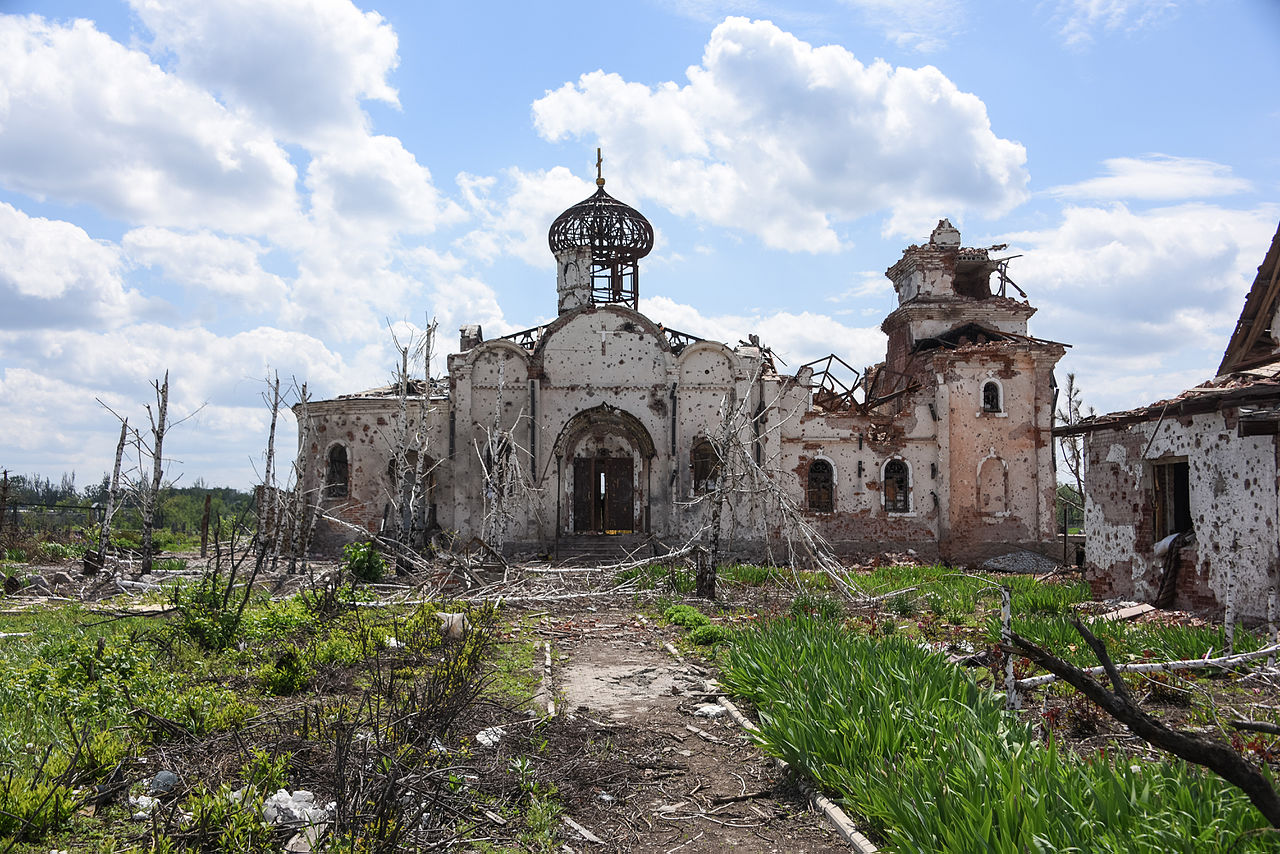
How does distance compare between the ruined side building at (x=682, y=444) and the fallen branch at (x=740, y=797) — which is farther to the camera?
the ruined side building at (x=682, y=444)

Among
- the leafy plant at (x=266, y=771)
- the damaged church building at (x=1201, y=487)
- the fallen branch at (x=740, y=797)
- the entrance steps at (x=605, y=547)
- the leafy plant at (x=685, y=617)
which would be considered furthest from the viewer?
the entrance steps at (x=605, y=547)

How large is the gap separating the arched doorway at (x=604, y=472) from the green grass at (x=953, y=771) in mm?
16001

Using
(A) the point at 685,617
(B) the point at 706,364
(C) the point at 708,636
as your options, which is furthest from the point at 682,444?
(C) the point at 708,636

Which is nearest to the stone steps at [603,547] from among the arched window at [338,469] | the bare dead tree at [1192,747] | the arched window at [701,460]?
the arched window at [701,460]

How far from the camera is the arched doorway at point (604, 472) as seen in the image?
23281 millimetres

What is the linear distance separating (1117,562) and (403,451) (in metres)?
14.5

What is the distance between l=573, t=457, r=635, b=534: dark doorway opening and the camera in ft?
78.0

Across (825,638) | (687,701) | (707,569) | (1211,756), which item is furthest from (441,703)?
(707,569)

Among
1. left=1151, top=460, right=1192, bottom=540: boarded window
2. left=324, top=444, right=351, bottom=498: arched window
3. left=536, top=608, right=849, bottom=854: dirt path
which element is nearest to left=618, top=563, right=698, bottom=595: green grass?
left=536, top=608, right=849, bottom=854: dirt path

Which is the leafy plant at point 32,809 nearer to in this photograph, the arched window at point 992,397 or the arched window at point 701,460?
the arched window at point 701,460

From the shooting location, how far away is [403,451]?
1852 cm

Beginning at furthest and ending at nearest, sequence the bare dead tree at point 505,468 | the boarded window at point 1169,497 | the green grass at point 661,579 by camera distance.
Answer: the bare dead tree at point 505,468 < the green grass at point 661,579 < the boarded window at point 1169,497

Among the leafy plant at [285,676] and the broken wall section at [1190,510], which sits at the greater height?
the broken wall section at [1190,510]

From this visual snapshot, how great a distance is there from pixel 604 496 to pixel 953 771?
19806 millimetres
